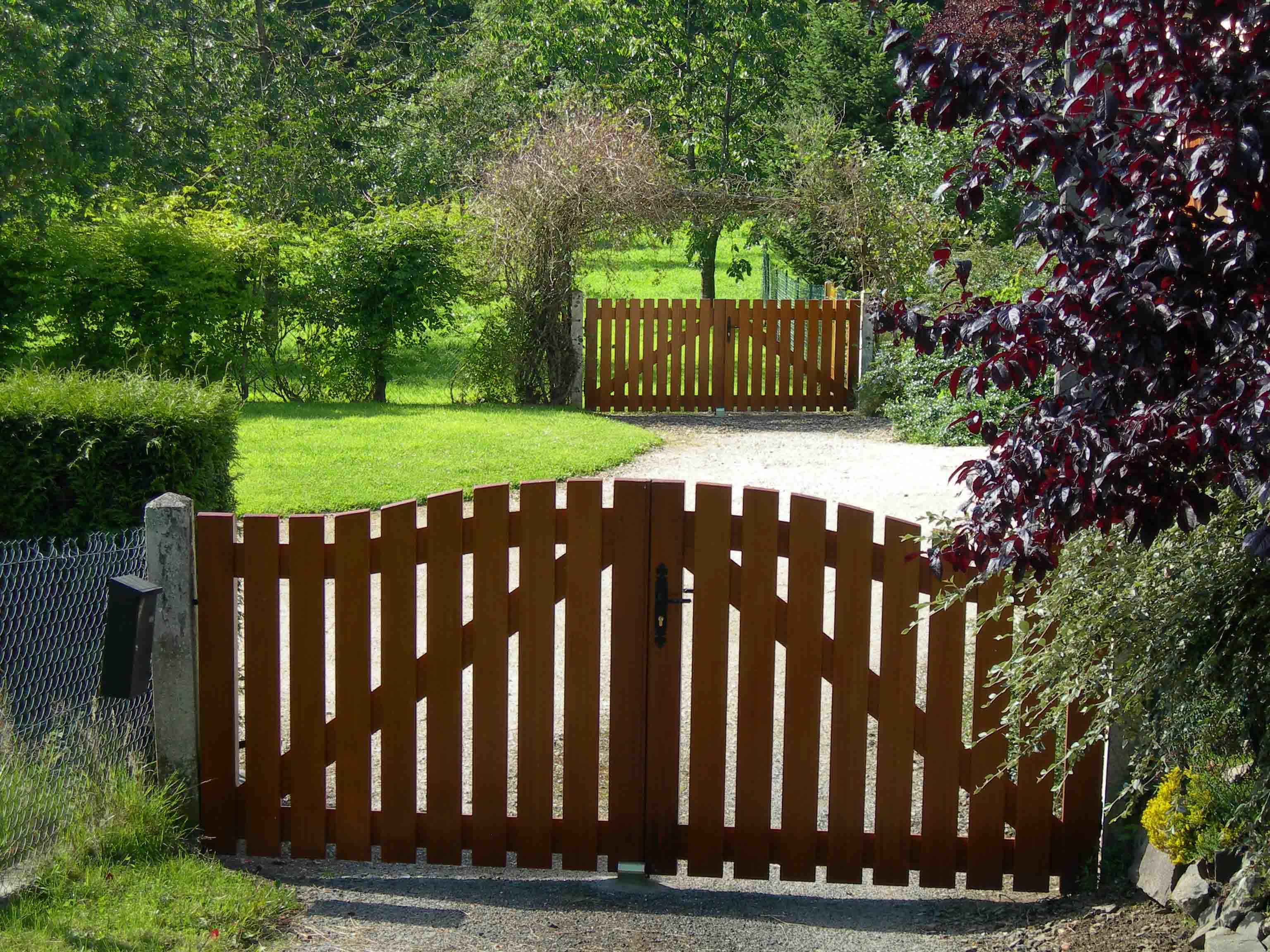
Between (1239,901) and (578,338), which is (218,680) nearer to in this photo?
(1239,901)

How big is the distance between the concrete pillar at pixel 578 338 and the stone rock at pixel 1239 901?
44.0 feet

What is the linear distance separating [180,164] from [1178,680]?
2231 centimetres

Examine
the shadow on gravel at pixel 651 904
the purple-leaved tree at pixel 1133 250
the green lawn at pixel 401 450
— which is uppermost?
the purple-leaved tree at pixel 1133 250

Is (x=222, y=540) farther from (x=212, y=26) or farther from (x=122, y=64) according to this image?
(x=212, y=26)

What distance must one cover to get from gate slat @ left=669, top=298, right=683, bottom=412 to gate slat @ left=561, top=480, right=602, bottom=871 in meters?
12.4

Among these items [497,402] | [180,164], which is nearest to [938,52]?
[497,402]

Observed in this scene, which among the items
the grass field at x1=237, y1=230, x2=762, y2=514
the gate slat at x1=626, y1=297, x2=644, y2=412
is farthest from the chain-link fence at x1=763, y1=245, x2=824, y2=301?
the gate slat at x1=626, y1=297, x2=644, y2=412

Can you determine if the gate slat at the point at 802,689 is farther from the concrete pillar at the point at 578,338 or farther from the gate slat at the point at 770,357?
the gate slat at the point at 770,357

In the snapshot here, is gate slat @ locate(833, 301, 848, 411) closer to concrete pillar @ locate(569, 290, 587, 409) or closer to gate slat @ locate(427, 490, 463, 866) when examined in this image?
concrete pillar @ locate(569, 290, 587, 409)

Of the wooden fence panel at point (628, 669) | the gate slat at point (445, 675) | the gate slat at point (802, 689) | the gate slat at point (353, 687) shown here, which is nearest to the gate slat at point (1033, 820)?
the gate slat at point (802, 689)

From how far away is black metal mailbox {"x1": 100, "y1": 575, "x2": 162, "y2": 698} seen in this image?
3.92 m

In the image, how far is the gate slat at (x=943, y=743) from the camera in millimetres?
4340

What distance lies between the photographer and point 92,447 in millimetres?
5547

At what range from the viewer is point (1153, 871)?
4.13m
